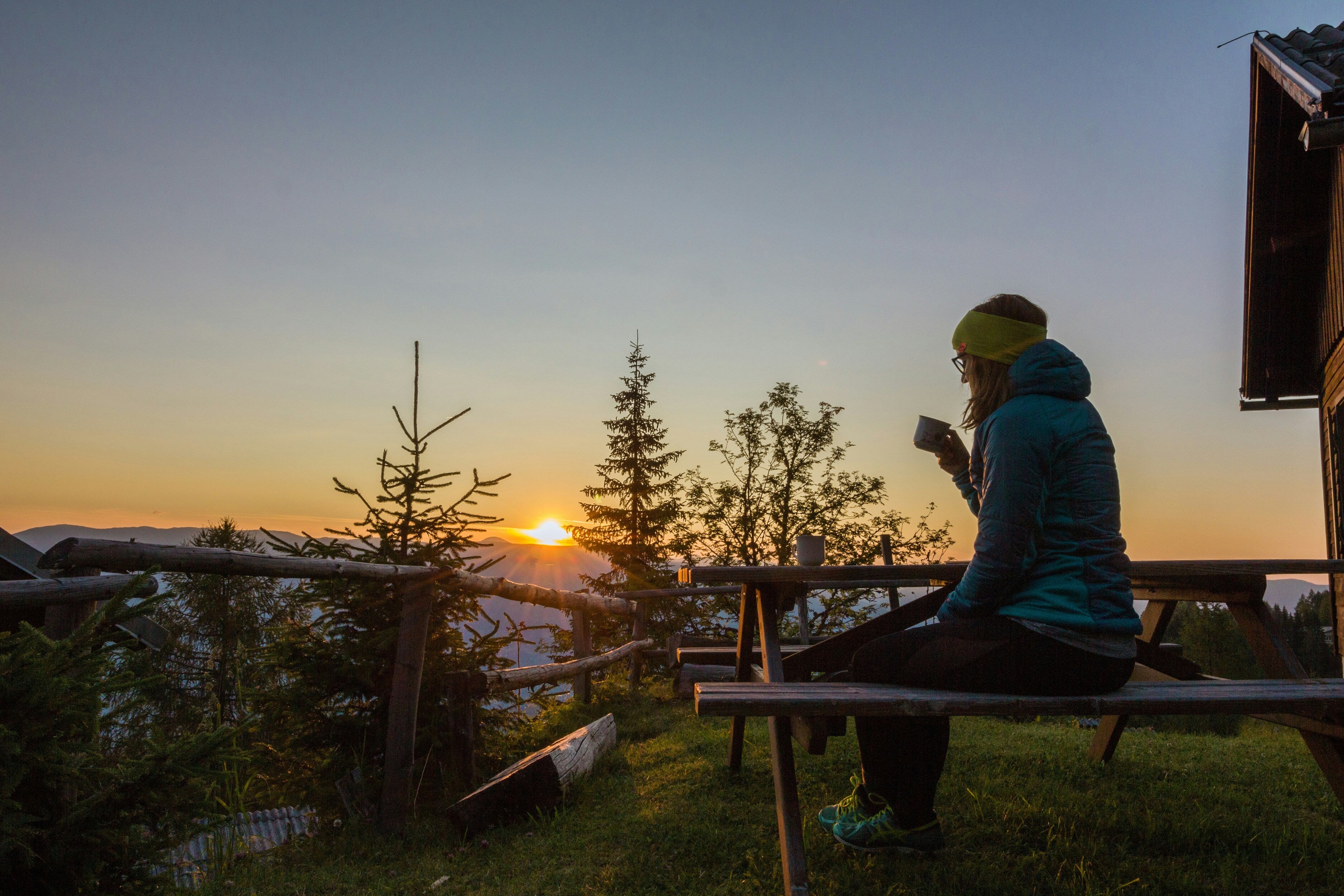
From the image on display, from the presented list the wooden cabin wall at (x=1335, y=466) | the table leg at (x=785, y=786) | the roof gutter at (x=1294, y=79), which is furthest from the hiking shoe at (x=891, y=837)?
the wooden cabin wall at (x=1335, y=466)

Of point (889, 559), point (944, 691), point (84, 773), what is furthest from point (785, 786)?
point (889, 559)

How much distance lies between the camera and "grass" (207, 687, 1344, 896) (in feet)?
8.87

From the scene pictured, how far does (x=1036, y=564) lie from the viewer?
2.50m

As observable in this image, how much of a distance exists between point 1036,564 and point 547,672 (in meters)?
4.00

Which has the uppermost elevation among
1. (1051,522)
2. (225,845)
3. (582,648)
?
(1051,522)

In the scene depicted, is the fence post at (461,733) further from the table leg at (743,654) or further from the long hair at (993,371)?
the long hair at (993,371)

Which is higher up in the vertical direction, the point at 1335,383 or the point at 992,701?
the point at 1335,383

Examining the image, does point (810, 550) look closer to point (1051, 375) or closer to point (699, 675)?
point (1051, 375)

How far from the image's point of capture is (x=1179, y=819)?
3186 mm

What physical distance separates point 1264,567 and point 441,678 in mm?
4222

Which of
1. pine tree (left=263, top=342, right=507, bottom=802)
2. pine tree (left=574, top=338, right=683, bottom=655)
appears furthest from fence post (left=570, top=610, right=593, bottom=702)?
pine tree (left=574, top=338, right=683, bottom=655)

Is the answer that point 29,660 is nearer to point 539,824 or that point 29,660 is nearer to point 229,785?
point 229,785

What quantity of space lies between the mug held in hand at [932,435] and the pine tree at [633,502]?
18.2m

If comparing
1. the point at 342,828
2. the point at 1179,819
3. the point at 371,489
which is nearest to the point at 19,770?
the point at 342,828
